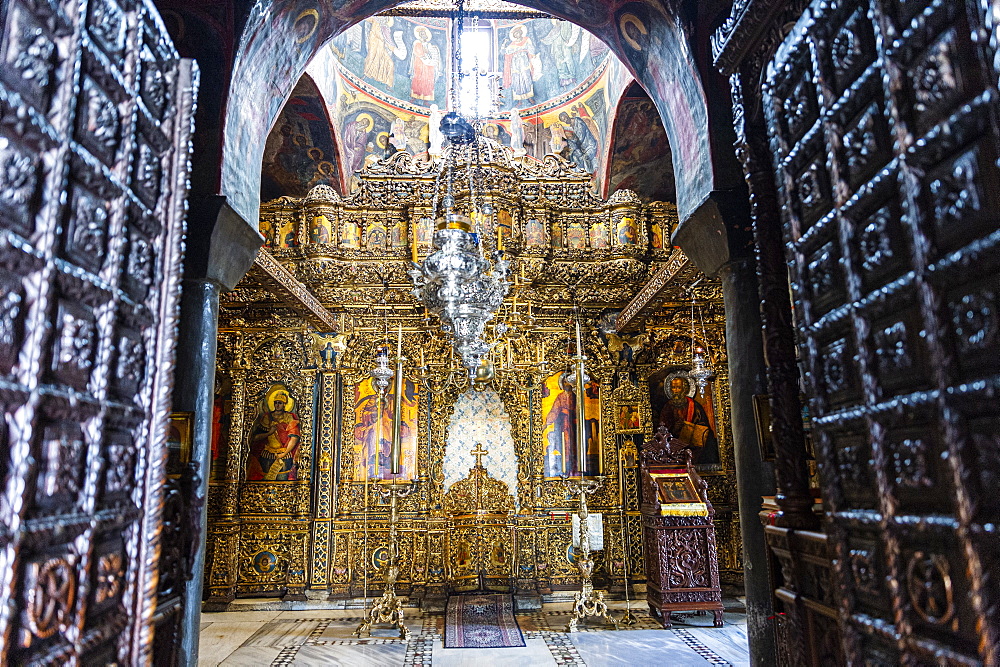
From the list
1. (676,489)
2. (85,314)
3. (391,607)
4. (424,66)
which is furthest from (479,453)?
(85,314)

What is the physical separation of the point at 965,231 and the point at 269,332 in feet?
32.1

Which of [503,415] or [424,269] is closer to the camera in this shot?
[424,269]

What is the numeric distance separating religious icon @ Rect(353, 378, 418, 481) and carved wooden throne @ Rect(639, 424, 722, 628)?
146 inches

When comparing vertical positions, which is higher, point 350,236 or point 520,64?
point 520,64

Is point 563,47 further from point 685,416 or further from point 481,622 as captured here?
point 481,622

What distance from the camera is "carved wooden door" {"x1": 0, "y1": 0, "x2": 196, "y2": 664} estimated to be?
1.57 meters

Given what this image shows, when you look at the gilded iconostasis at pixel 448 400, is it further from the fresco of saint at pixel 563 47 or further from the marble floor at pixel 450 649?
the fresco of saint at pixel 563 47

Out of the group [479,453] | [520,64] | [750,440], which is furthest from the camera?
[520,64]

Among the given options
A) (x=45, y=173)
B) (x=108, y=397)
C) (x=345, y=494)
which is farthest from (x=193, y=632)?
(x=345, y=494)

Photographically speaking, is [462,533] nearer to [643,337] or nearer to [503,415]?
[503,415]

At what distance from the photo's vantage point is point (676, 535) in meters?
8.04

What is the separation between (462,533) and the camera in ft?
31.2

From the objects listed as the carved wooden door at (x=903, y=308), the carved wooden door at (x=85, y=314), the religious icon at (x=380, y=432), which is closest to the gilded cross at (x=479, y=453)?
the religious icon at (x=380, y=432)

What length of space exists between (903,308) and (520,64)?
963 cm
